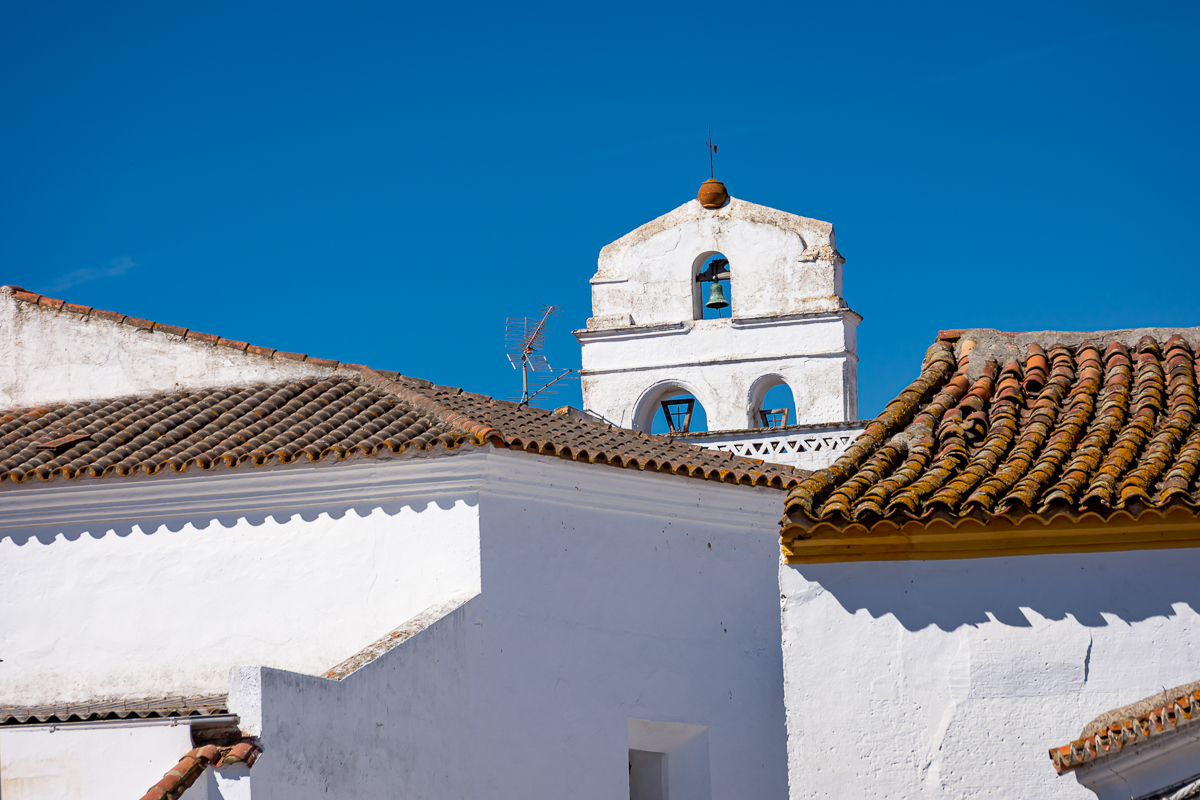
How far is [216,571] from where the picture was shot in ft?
33.6

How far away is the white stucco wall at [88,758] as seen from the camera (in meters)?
8.07

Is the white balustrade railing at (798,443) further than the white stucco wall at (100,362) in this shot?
Yes

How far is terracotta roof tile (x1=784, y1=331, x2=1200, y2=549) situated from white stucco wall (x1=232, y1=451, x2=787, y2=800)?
333 centimetres

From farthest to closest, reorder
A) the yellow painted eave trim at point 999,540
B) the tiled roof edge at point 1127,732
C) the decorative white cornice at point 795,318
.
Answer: the decorative white cornice at point 795,318
the yellow painted eave trim at point 999,540
the tiled roof edge at point 1127,732

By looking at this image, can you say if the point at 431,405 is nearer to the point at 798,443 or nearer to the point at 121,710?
the point at 121,710

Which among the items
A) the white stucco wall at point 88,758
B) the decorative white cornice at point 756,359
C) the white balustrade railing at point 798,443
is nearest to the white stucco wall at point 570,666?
the white stucco wall at point 88,758

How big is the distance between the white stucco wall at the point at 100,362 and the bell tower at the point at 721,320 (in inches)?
242

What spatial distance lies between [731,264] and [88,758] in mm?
11093

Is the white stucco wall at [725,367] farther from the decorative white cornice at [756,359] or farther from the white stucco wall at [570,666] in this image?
the white stucco wall at [570,666]

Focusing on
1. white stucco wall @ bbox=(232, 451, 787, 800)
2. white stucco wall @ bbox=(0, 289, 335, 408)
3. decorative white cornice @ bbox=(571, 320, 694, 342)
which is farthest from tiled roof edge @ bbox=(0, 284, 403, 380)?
decorative white cornice @ bbox=(571, 320, 694, 342)

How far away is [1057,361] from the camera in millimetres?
8156

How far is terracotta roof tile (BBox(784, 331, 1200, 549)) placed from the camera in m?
6.25

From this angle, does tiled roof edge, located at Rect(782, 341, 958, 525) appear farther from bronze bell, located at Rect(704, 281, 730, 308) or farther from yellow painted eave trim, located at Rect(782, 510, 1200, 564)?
bronze bell, located at Rect(704, 281, 730, 308)

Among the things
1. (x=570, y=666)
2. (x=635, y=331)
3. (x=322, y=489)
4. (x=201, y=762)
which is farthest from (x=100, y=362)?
(x=635, y=331)
